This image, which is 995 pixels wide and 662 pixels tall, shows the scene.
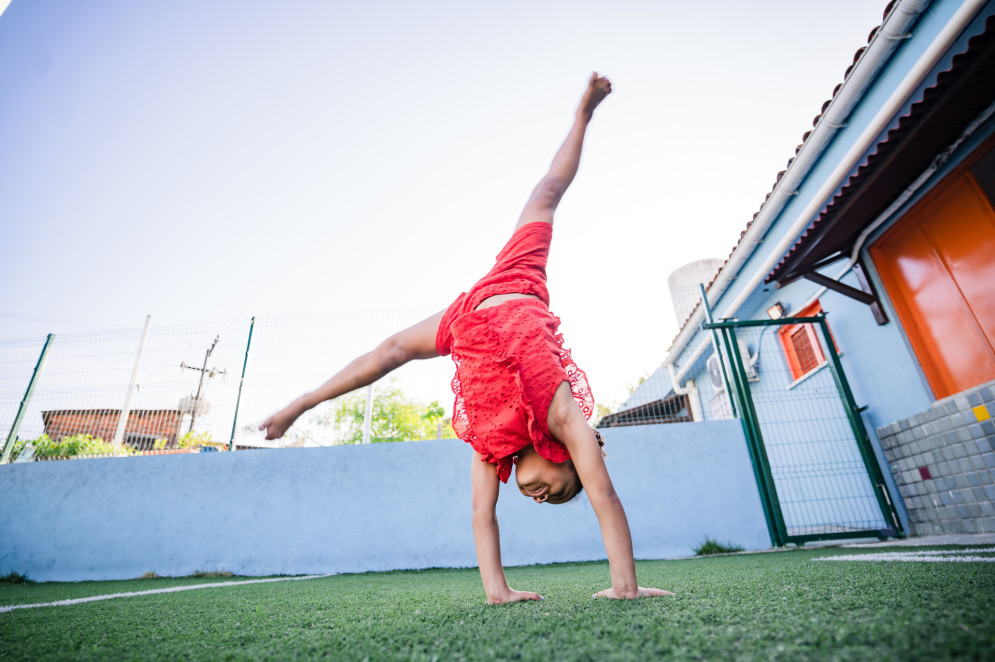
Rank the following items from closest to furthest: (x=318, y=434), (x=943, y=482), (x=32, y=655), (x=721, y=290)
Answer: (x=32, y=655)
(x=943, y=482)
(x=318, y=434)
(x=721, y=290)

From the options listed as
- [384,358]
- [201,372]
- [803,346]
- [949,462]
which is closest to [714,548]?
[949,462]

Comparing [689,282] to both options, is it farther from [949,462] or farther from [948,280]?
[949,462]

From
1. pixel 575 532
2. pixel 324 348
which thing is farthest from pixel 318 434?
pixel 575 532

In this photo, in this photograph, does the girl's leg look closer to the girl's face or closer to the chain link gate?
the girl's face

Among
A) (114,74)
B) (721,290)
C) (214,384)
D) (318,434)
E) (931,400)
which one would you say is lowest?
(931,400)

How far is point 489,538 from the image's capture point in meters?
1.66

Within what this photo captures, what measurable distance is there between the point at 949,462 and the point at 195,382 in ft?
26.1

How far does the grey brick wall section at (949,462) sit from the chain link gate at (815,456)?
21 cm

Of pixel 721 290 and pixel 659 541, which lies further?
pixel 721 290

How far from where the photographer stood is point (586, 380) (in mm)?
1908

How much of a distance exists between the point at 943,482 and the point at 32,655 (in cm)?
584

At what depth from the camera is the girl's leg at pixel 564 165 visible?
1.98m

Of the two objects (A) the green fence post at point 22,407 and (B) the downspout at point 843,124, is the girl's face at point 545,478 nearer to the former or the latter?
(B) the downspout at point 843,124

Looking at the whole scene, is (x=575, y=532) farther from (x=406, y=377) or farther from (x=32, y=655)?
(x=32, y=655)
